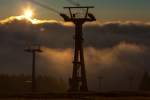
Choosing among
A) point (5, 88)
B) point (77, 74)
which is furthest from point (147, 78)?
point (77, 74)

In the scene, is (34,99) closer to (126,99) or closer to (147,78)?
(126,99)

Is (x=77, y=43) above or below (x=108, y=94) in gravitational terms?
above

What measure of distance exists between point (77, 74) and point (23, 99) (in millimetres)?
38096

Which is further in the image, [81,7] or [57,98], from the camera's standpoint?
[81,7]

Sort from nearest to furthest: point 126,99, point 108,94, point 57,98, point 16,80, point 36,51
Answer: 1. point 126,99
2. point 57,98
3. point 108,94
4. point 36,51
5. point 16,80

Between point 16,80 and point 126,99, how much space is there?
13764cm

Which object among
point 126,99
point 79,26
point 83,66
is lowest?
point 126,99

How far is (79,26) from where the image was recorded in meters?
103

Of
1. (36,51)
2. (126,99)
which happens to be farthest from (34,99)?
(36,51)

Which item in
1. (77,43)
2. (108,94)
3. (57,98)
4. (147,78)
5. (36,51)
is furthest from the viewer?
(147,78)

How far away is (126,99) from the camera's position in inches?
2499

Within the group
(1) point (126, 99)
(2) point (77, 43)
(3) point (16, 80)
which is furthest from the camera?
(3) point (16, 80)

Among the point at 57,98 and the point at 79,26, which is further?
the point at 79,26

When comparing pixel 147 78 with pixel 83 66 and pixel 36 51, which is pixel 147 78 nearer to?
pixel 36 51
